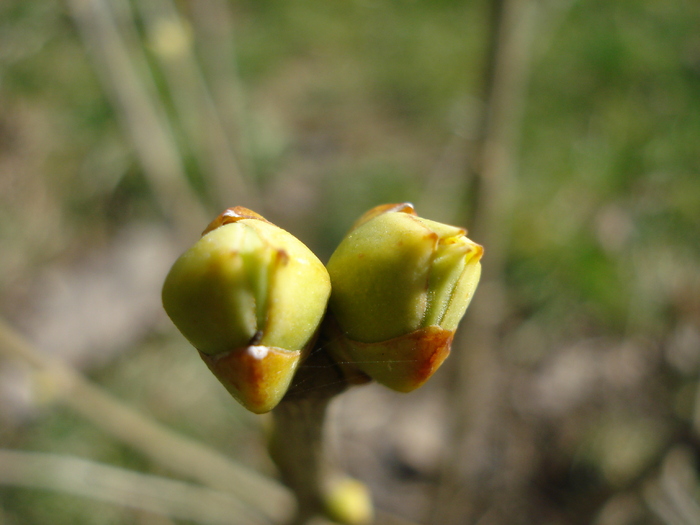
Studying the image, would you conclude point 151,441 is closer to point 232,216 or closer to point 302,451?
point 302,451

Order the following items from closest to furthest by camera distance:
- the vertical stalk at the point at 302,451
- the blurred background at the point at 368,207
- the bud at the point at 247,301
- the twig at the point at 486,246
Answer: the bud at the point at 247,301 → the vertical stalk at the point at 302,451 → the twig at the point at 486,246 → the blurred background at the point at 368,207

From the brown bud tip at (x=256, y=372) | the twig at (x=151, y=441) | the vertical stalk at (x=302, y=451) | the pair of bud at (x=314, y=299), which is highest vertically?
the pair of bud at (x=314, y=299)

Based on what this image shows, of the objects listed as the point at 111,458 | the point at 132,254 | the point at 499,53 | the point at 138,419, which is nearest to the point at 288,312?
the point at 499,53

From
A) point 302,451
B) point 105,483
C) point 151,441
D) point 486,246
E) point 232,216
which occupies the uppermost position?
point 232,216

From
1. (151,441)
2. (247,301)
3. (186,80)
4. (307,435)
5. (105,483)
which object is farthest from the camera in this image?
(186,80)

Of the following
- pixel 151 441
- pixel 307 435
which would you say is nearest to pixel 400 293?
pixel 307 435

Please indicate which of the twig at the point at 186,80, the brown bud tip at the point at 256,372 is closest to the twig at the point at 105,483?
the twig at the point at 186,80

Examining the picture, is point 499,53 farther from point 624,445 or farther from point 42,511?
point 42,511

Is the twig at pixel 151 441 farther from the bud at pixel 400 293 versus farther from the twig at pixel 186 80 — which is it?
the bud at pixel 400 293
